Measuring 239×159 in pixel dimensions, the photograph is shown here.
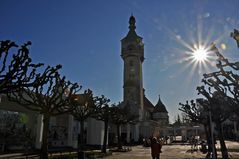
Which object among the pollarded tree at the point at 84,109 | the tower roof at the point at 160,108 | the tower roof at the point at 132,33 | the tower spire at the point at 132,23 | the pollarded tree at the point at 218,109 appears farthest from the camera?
the tower roof at the point at 160,108

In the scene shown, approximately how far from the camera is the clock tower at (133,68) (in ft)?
233

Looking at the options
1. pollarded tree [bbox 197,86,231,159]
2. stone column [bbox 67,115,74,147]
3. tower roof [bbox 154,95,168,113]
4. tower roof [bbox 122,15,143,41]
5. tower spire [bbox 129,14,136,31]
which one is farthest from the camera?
tower roof [bbox 154,95,168,113]

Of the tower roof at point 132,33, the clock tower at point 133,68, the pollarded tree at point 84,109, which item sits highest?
the tower roof at point 132,33

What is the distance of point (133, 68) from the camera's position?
74.9 metres

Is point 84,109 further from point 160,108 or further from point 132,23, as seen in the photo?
point 160,108

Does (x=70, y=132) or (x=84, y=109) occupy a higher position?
(x=84, y=109)

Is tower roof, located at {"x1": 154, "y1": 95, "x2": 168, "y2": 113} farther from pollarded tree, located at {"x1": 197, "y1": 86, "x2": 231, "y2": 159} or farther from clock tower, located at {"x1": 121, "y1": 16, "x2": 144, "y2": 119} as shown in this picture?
pollarded tree, located at {"x1": 197, "y1": 86, "x2": 231, "y2": 159}

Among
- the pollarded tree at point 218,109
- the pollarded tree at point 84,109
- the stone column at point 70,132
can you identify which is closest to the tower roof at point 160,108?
the stone column at point 70,132

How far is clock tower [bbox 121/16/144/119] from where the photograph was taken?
233ft

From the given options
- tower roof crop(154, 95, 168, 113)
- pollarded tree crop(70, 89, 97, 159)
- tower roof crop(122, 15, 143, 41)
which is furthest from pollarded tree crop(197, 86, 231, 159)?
tower roof crop(154, 95, 168, 113)

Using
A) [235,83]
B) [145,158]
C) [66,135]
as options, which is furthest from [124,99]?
[235,83]

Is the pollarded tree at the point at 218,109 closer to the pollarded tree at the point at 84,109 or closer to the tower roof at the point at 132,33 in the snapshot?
the pollarded tree at the point at 84,109

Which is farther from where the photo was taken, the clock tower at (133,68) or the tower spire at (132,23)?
the tower spire at (132,23)

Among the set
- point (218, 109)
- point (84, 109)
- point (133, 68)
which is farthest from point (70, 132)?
point (133, 68)
